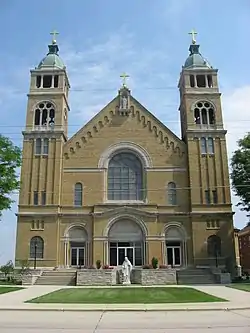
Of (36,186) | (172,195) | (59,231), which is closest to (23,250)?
(59,231)

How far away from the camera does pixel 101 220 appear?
126 feet

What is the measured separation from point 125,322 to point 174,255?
90.7 feet

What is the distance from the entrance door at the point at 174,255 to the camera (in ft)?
125

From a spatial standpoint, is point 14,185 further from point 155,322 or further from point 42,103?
point 155,322

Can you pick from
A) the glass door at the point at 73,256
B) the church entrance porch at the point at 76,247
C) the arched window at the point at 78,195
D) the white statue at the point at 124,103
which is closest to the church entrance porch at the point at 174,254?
the church entrance porch at the point at 76,247

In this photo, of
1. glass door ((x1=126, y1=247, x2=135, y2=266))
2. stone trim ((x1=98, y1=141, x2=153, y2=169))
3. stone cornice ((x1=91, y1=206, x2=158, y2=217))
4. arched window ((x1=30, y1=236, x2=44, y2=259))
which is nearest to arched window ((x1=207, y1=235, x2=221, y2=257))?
stone cornice ((x1=91, y1=206, x2=158, y2=217))

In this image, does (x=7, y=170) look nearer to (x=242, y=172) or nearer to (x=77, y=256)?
(x=77, y=256)

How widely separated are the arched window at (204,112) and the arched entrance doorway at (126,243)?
14588mm

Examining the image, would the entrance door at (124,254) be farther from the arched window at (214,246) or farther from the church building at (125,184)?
the arched window at (214,246)

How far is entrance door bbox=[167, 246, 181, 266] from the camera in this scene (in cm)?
3812

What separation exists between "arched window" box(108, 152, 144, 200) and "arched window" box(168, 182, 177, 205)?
285cm

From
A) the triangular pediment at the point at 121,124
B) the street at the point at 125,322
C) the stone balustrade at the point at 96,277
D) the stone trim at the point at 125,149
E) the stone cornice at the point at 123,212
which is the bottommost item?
the street at the point at 125,322

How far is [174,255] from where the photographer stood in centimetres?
3834

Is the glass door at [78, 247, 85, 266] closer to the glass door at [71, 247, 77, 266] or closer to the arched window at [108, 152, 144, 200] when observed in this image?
the glass door at [71, 247, 77, 266]
